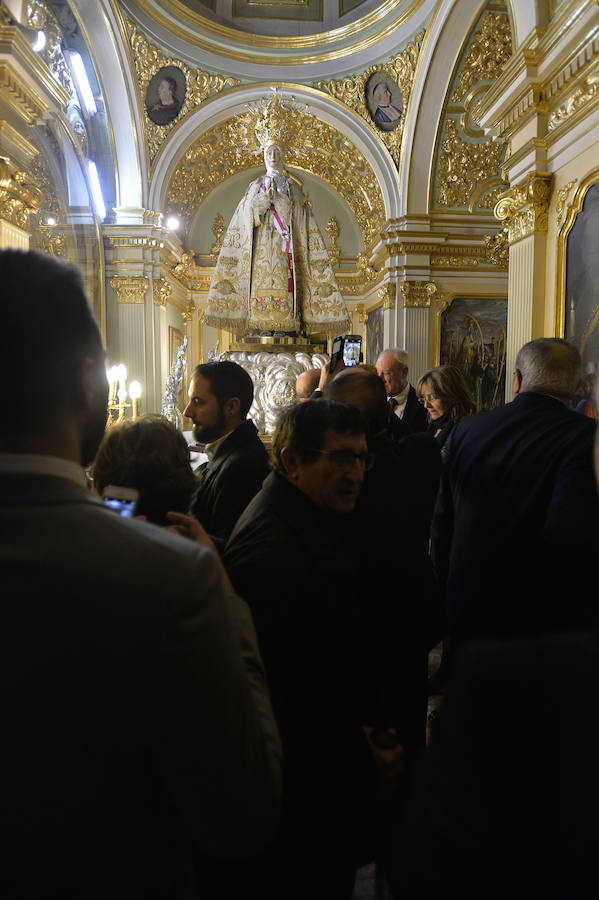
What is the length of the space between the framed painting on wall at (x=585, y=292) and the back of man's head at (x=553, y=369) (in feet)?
7.57

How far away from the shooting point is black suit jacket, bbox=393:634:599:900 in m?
0.58

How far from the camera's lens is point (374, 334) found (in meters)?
14.3

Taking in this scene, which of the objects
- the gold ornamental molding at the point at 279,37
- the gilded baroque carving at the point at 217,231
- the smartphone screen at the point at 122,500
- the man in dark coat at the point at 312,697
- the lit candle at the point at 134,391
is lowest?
the man in dark coat at the point at 312,697

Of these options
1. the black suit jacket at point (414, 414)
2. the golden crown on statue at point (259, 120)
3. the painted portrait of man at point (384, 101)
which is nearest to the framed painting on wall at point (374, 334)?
the painted portrait of man at point (384, 101)

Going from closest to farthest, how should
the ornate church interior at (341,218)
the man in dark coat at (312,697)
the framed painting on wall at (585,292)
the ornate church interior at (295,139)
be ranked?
the man in dark coat at (312,697) → the ornate church interior at (341,218) → the framed painting on wall at (585,292) → the ornate church interior at (295,139)

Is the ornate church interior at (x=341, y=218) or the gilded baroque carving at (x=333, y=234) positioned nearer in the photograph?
the ornate church interior at (x=341, y=218)

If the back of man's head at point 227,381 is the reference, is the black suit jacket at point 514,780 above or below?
below

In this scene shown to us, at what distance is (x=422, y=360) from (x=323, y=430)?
429 inches

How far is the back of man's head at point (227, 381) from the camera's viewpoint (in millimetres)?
2580

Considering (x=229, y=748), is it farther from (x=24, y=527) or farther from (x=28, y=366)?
(x=28, y=366)

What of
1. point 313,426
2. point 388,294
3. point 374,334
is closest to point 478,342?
point 388,294

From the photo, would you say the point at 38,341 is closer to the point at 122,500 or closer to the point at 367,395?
the point at 122,500

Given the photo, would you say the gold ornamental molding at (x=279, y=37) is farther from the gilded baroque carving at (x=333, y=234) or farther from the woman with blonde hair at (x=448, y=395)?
the woman with blonde hair at (x=448, y=395)

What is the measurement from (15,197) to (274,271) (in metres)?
2.92
